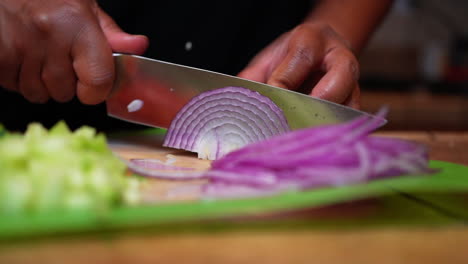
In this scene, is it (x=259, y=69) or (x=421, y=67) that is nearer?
(x=259, y=69)

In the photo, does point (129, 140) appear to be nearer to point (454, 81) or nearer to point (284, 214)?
point (284, 214)

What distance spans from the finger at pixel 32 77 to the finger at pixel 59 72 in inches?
0.8

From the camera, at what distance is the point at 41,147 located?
739 millimetres

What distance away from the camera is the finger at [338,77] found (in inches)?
49.4

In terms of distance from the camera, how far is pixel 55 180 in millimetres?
652

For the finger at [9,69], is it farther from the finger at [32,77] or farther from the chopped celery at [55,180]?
the chopped celery at [55,180]

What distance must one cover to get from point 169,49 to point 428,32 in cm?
324

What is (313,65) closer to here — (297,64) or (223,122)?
(297,64)

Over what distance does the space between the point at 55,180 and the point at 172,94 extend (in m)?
0.65

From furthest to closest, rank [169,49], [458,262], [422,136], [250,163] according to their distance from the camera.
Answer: [169,49]
[422,136]
[250,163]
[458,262]

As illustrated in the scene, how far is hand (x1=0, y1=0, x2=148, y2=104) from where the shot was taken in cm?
122

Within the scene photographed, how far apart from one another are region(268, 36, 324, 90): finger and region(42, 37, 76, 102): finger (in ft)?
1.61

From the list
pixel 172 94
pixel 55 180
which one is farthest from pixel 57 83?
pixel 55 180

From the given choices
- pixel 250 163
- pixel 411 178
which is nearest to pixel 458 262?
pixel 411 178
